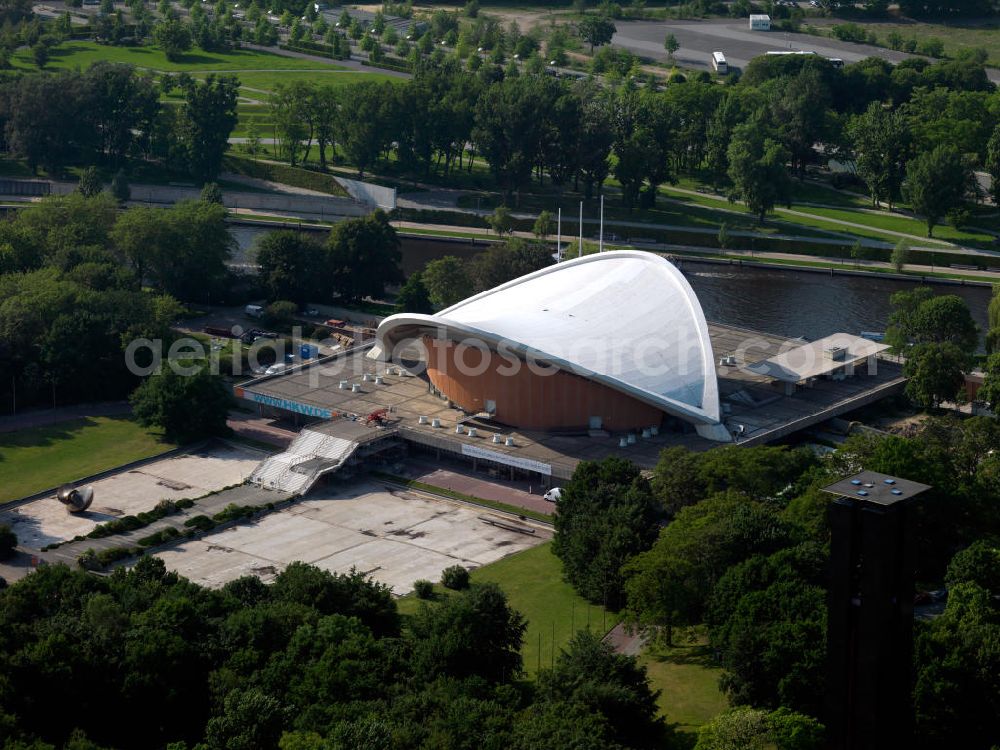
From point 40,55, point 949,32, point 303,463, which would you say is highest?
point 949,32

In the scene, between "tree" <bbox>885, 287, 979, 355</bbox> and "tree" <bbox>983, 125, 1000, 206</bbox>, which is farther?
"tree" <bbox>983, 125, 1000, 206</bbox>

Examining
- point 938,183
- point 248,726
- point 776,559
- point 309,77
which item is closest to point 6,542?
point 248,726

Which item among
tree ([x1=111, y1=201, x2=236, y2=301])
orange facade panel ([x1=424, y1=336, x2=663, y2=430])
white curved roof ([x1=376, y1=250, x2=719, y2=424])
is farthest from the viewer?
tree ([x1=111, y1=201, x2=236, y2=301])

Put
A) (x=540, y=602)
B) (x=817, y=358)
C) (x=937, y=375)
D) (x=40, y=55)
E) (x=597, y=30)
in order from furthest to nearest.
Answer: (x=597, y=30) → (x=40, y=55) → (x=817, y=358) → (x=937, y=375) → (x=540, y=602)

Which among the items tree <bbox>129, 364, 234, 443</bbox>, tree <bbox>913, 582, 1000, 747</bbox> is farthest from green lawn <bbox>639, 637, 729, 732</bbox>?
tree <bbox>129, 364, 234, 443</bbox>

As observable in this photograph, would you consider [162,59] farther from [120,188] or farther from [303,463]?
[303,463]

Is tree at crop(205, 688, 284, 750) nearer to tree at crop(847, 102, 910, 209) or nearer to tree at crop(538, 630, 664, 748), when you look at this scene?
tree at crop(538, 630, 664, 748)

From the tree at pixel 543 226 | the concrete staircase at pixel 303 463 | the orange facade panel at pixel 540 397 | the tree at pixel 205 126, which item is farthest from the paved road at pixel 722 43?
the concrete staircase at pixel 303 463
